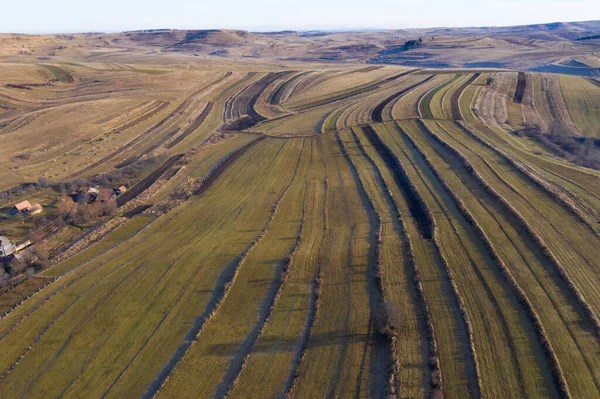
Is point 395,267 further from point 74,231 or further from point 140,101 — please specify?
point 140,101

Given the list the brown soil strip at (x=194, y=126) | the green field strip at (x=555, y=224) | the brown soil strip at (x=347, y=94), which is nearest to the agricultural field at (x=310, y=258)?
the green field strip at (x=555, y=224)

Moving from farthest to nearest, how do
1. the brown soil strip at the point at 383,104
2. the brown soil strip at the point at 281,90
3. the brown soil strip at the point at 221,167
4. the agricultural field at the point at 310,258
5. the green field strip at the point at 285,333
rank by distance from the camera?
the brown soil strip at the point at 281,90 < the brown soil strip at the point at 383,104 < the brown soil strip at the point at 221,167 < the agricultural field at the point at 310,258 < the green field strip at the point at 285,333

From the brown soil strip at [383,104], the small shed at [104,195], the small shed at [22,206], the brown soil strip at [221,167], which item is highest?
the brown soil strip at [383,104]

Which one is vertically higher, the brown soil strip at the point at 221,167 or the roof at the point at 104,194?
the brown soil strip at the point at 221,167

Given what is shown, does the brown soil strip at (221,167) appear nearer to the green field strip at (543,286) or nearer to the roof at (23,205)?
the roof at (23,205)

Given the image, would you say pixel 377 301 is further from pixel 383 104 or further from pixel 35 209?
pixel 383 104

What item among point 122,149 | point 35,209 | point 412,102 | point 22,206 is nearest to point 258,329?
point 35,209
